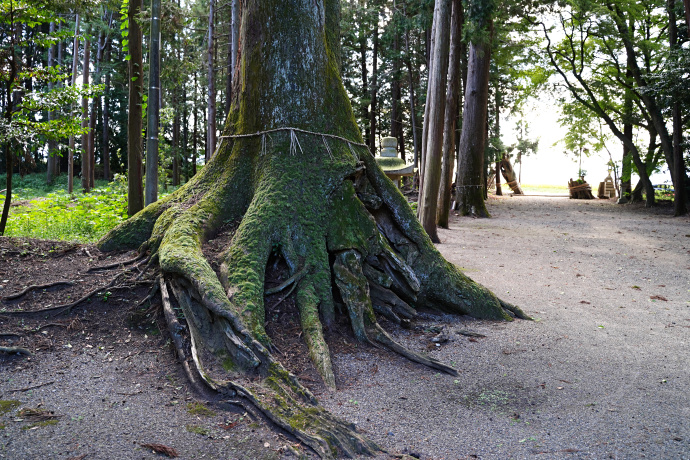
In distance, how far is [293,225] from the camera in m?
4.81

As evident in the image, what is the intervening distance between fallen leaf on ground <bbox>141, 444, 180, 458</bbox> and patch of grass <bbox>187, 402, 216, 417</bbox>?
389 millimetres

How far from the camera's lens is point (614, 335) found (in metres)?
5.25

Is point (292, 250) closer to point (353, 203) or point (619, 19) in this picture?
point (353, 203)

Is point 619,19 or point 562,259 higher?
point 619,19

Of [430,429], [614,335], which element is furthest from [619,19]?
[430,429]

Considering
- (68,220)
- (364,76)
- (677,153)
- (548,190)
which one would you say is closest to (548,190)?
(548,190)

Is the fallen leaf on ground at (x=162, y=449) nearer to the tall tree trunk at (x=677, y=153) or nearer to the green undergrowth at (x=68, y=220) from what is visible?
the green undergrowth at (x=68, y=220)

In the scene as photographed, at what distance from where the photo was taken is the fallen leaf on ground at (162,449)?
2764mm

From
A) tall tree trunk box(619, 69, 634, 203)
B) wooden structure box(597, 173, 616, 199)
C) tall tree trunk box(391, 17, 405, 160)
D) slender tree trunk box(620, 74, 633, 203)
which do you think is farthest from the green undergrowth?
wooden structure box(597, 173, 616, 199)

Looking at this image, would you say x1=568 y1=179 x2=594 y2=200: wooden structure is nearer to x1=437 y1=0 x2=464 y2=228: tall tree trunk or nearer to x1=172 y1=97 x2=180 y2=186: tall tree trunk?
x1=437 y1=0 x2=464 y2=228: tall tree trunk

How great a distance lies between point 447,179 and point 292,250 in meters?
10.1

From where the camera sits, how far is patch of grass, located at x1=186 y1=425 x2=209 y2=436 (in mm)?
2986

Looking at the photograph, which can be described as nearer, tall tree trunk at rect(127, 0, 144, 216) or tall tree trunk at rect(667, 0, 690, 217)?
tall tree trunk at rect(127, 0, 144, 216)

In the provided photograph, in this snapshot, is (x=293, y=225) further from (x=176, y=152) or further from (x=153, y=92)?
(x=176, y=152)
